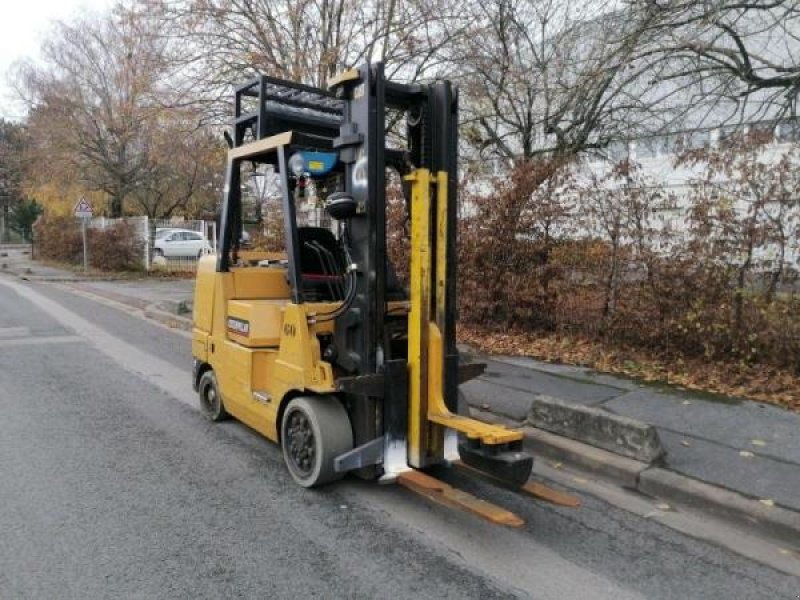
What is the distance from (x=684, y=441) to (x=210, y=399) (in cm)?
421

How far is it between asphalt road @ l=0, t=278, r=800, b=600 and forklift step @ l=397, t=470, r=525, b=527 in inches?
8.7

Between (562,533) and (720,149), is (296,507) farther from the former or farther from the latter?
(720,149)

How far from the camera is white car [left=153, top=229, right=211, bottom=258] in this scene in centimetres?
2639

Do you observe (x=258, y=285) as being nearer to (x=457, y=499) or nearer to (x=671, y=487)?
(x=457, y=499)

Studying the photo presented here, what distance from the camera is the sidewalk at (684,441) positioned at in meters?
4.24

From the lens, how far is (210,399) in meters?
6.21

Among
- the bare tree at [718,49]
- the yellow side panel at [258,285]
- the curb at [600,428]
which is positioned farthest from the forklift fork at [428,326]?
the bare tree at [718,49]

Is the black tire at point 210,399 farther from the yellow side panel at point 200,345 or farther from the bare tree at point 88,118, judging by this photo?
the bare tree at point 88,118

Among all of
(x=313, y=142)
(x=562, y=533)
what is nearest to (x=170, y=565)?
(x=562, y=533)

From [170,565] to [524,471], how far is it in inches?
78.3

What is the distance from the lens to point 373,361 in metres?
4.24

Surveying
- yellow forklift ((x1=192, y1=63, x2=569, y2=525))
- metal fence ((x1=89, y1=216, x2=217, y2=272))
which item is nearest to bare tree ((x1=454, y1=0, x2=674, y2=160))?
yellow forklift ((x1=192, y1=63, x2=569, y2=525))

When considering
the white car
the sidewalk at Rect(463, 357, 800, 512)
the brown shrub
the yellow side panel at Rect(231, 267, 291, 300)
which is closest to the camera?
the sidewalk at Rect(463, 357, 800, 512)

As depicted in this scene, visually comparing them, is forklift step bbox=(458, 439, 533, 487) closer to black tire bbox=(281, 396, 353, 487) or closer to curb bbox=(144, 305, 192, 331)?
black tire bbox=(281, 396, 353, 487)
